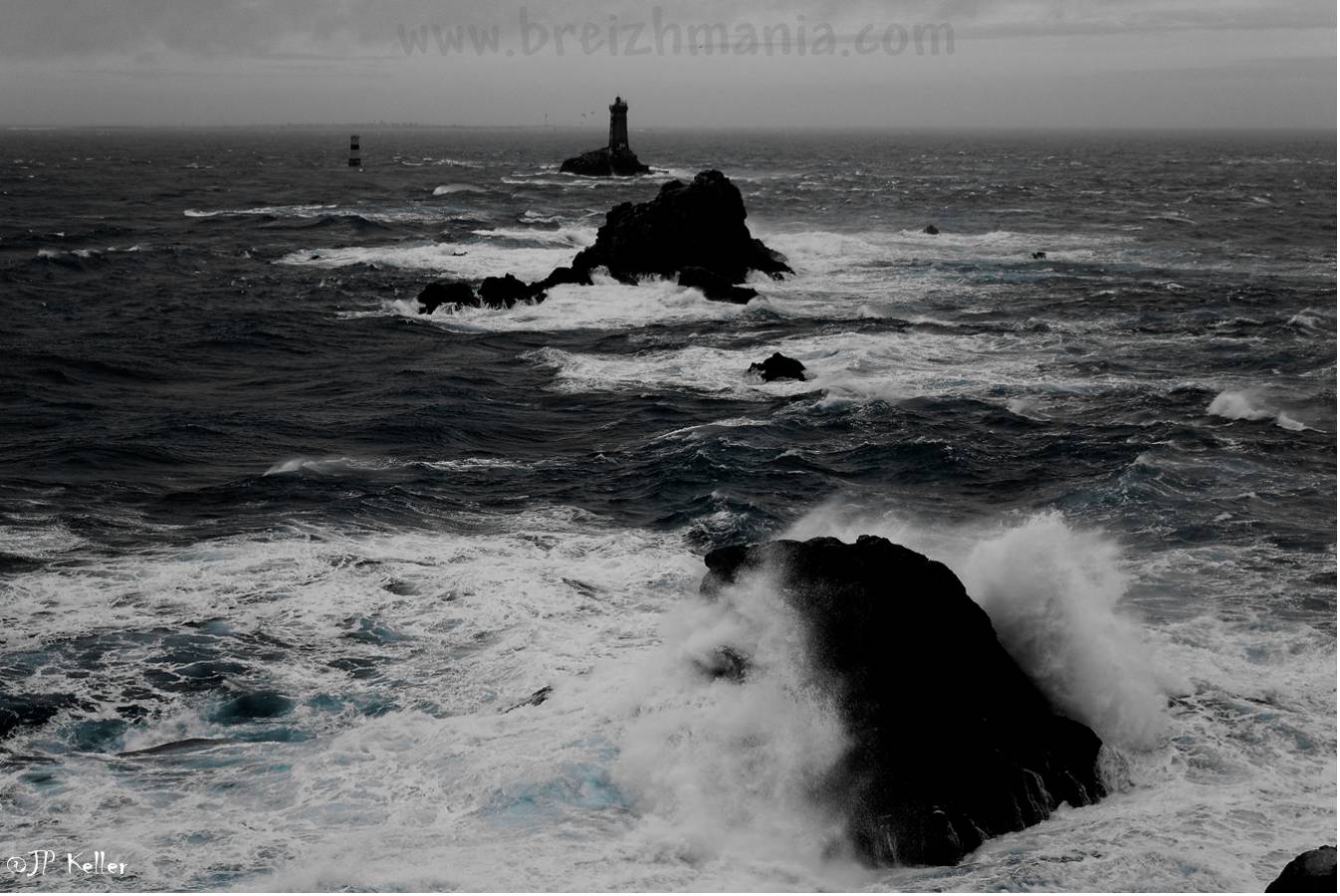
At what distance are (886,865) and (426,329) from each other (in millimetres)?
30359

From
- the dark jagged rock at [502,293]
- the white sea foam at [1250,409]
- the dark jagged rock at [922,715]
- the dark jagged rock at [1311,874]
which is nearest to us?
the dark jagged rock at [1311,874]

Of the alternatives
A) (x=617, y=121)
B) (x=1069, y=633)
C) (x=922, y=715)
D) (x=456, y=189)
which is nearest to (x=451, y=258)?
(x=456, y=189)

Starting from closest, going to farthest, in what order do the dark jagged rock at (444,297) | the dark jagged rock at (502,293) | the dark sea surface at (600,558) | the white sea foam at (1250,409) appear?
the dark sea surface at (600,558) → the white sea foam at (1250,409) → the dark jagged rock at (444,297) → the dark jagged rock at (502,293)

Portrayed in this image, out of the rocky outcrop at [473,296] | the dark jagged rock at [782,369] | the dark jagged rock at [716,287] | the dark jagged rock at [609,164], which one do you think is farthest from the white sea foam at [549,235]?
the dark jagged rock at [609,164]

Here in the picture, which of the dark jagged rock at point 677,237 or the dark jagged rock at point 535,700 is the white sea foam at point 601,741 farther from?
the dark jagged rock at point 677,237

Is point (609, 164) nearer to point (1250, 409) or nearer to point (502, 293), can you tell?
point (502, 293)

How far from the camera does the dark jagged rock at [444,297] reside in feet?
140

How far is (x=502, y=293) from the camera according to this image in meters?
43.5

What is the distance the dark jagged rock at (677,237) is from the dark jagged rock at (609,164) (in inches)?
2779

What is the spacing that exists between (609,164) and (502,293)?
78575 millimetres

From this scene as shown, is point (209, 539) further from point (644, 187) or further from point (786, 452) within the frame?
point (644, 187)

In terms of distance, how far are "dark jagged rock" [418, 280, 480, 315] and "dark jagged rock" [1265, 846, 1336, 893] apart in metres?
35.4

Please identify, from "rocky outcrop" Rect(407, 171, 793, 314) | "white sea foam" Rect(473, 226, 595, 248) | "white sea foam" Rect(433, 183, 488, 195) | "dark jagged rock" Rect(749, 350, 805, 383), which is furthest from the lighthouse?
"dark jagged rock" Rect(749, 350, 805, 383)

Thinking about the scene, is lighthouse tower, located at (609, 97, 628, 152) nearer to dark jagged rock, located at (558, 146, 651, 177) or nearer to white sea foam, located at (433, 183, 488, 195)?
dark jagged rock, located at (558, 146, 651, 177)
